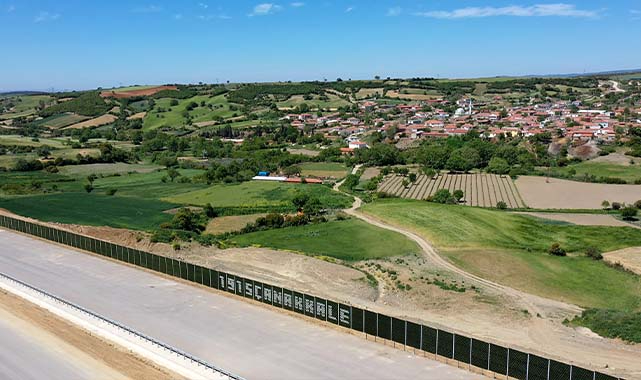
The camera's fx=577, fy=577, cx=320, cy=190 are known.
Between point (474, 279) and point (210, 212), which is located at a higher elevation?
Result: point (210, 212)

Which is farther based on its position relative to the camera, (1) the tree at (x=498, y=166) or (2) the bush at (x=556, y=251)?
(1) the tree at (x=498, y=166)

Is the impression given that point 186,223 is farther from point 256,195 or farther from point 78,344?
point 78,344

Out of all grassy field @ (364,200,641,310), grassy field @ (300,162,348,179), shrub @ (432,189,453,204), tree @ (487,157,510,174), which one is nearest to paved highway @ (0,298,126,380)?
grassy field @ (364,200,641,310)

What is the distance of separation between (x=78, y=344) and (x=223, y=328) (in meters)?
7.08

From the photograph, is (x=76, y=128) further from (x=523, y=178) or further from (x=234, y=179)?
(x=523, y=178)

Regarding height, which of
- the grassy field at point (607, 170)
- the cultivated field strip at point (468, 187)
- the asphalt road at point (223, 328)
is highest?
the asphalt road at point (223, 328)

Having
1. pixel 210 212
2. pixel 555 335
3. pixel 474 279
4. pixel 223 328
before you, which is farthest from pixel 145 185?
pixel 555 335

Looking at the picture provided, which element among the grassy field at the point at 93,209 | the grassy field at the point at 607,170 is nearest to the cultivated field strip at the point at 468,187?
the grassy field at the point at 607,170

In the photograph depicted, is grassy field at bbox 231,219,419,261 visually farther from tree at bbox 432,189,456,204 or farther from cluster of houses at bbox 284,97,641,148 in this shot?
cluster of houses at bbox 284,97,641,148

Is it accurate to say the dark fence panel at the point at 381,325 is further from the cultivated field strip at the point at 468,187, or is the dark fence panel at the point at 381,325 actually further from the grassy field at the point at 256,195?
the cultivated field strip at the point at 468,187

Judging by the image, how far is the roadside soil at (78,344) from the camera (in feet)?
83.1

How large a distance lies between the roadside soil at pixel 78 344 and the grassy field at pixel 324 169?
220 feet

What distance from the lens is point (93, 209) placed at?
65438 millimetres

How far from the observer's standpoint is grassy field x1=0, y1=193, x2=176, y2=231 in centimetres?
5966
